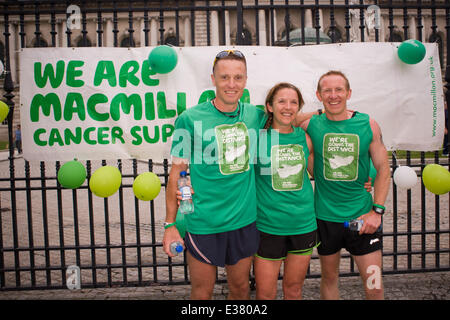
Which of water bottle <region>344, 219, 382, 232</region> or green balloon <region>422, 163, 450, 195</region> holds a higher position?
green balloon <region>422, 163, 450, 195</region>

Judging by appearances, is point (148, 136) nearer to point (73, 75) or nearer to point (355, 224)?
point (73, 75)

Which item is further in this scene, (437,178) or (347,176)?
(437,178)

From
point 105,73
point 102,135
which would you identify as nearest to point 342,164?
point 102,135

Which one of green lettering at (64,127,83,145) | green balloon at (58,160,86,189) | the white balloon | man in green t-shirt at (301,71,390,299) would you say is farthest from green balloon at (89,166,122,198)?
the white balloon

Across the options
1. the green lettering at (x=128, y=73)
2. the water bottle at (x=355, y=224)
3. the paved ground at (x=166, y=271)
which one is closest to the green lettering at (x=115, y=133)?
the green lettering at (x=128, y=73)

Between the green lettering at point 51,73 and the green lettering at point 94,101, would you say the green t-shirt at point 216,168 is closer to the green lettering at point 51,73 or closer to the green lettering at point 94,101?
the green lettering at point 94,101

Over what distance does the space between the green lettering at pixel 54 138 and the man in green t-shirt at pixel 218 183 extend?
1702 millimetres

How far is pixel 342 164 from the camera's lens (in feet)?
9.46

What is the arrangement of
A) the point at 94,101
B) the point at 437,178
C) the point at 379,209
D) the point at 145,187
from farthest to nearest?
the point at 94,101
the point at 437,178
the point at 145,187
the point at 379,209

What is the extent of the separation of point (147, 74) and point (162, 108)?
0.38 metres

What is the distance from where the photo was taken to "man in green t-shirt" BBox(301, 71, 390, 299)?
283 centimetres

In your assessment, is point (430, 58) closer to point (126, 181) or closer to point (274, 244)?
point (274, 244)

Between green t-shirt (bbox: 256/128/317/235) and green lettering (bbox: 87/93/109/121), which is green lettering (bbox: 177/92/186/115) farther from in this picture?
green t-shirt (bbox: 256/128/317/235)

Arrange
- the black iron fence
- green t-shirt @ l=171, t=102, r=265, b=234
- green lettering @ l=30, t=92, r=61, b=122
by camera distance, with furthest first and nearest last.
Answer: the black iron fence → green lettering @ l=30, t=92, r=61, b=122 → green t-shirt @ l=171, t=102, r=265, b=234
